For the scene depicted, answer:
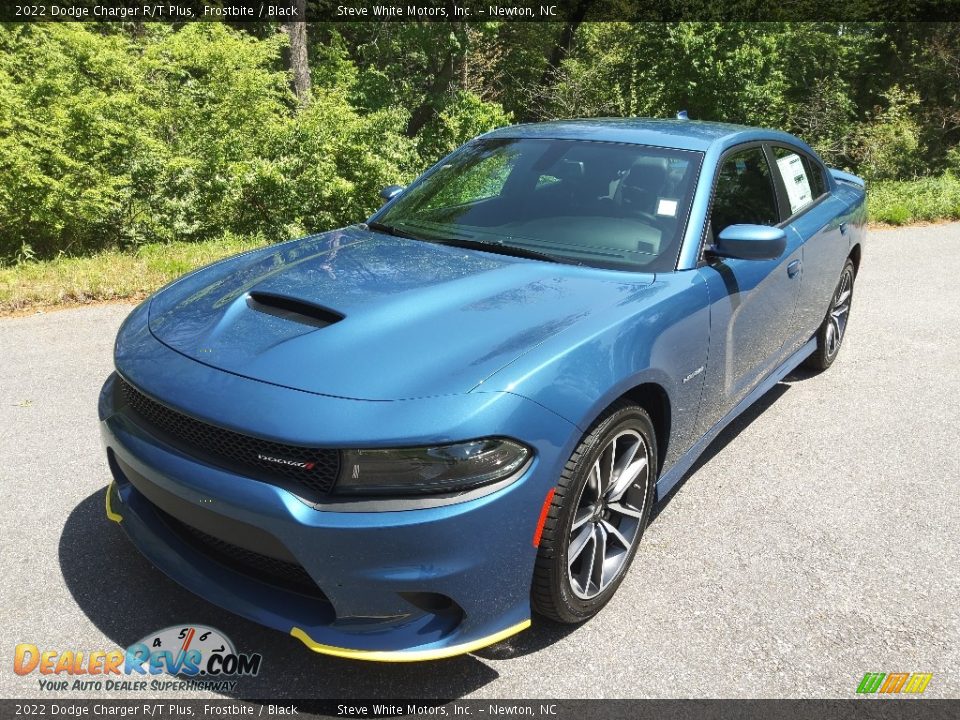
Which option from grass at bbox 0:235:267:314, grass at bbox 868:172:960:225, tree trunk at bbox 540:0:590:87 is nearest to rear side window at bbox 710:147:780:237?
grass at bbox 0:235:267:314

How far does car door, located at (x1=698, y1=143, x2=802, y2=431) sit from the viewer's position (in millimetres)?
3391

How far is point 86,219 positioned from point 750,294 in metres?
8.12

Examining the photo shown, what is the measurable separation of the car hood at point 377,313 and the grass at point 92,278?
3.66 m

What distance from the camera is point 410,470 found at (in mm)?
2195

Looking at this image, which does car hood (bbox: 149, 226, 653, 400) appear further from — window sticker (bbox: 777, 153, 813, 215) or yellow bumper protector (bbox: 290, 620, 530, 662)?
window sticker (bbox: 777, 153, 813, 215)

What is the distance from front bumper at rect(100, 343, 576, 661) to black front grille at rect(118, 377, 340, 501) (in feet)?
0.12

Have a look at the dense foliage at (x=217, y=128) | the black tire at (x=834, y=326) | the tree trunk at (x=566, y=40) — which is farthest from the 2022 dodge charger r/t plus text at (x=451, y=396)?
the tree trunk at (x=566, y=40)

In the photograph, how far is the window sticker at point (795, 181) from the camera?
14.6ft

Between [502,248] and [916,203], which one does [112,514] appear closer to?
[502,248]

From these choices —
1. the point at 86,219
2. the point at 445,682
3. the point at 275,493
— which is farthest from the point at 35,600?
Answer: the point at 86,219

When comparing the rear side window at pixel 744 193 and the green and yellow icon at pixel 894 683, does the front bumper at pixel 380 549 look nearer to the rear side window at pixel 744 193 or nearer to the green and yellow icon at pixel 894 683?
the green and yellow icon at pixel 894 683

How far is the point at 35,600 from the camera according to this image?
9.25 feet

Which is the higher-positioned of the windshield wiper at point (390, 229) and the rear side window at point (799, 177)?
the rear side window at point (799, 177)

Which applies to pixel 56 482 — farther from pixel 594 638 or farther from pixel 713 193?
pixel 713 193
